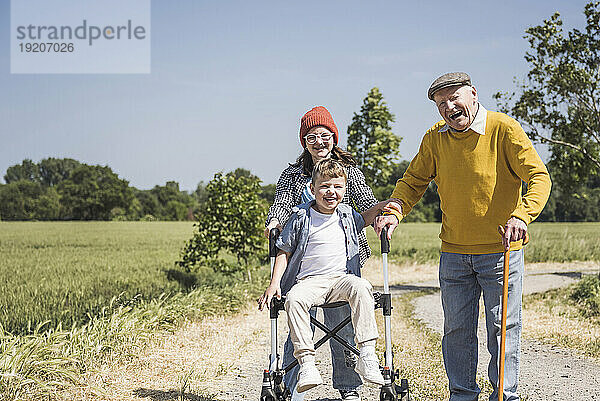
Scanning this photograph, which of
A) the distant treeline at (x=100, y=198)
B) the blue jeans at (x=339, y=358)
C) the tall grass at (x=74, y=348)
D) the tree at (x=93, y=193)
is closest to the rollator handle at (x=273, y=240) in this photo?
the blue jeans at (x=339, y=358)

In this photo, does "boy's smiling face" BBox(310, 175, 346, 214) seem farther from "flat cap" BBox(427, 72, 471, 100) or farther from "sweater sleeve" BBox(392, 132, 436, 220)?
"flat cap" BBox(427, 72, 471, 100)

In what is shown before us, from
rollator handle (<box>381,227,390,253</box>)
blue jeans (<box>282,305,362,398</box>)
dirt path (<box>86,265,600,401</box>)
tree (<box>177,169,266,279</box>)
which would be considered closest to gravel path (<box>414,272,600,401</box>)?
dirt path (<box>86,265,600,401</box>)

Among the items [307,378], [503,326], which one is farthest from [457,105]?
[307,378]

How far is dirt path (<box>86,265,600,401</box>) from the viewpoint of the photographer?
Answer: 14.3 ft

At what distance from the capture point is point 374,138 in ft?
38.1

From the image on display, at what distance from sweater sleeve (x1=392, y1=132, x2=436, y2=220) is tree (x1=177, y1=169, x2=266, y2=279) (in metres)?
6.49

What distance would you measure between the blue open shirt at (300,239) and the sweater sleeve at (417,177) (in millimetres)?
306

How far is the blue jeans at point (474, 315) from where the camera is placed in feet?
11.0

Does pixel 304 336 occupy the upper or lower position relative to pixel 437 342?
upper

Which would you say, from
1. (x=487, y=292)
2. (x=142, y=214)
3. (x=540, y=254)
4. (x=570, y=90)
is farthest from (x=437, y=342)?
(x=142, y=214)

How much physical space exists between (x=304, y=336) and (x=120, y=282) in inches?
296

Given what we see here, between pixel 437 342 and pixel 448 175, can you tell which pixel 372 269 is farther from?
pixel 448 175

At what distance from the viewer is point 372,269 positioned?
14508 mm

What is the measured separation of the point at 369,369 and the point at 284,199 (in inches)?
48.4
